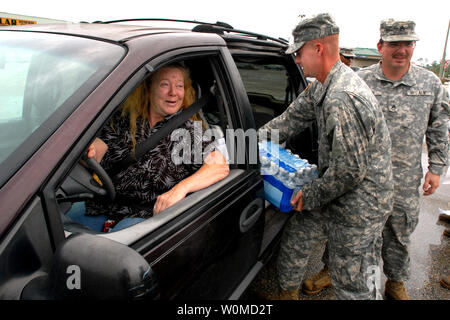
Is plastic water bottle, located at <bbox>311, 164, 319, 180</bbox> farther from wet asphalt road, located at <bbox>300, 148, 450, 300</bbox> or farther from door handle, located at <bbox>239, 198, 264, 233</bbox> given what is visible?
wet asphalt road, located at <bbox>300, 148, 450, 300</bbox>

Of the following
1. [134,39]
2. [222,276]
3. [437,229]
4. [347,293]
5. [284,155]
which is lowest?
[437,229]

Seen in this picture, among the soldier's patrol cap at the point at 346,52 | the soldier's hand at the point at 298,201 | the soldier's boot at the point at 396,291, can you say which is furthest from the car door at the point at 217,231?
the soldier's patrol cap at the point at 346,52

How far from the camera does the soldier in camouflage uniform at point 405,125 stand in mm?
2275

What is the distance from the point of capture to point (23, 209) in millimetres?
754

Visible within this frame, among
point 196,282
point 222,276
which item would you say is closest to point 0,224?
point 196,282

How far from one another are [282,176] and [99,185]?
103 centimetres

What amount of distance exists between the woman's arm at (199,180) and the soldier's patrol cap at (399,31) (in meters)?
1.60

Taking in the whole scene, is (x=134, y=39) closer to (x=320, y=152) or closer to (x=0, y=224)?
(x=0, y=224)

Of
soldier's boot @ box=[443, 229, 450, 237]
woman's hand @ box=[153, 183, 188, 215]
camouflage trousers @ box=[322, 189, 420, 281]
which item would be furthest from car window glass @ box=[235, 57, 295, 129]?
soldier's boot @ box=[443, 229, 450, 237]

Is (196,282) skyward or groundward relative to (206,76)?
groundward

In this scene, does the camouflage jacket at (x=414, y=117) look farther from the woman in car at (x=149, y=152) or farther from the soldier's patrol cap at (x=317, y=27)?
the woman in car at (x=149, y=152)

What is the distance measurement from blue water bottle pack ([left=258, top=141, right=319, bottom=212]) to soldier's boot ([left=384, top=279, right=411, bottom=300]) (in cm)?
119
